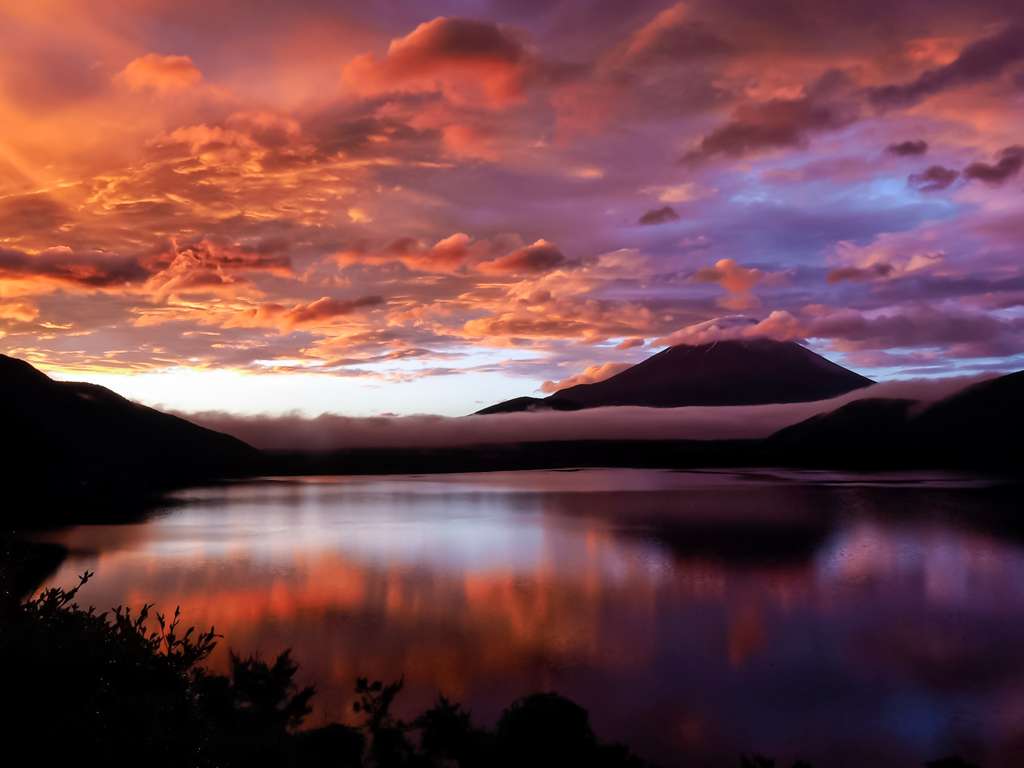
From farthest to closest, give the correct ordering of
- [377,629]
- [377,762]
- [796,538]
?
[796,538] → [377,629] → [377,762]

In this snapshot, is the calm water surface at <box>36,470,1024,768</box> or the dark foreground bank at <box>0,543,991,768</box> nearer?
the dark foreground bank at <box>0,543,991,768</box>

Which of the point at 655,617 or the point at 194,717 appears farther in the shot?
the point at 655,617

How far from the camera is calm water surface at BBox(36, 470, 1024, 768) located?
24922mm

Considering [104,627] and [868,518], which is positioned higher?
[104,627]

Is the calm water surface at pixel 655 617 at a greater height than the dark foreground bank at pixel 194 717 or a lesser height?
lesser

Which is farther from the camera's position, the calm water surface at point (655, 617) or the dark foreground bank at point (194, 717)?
the calm water surface at point (655, 617)

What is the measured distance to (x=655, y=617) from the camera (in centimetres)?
4072

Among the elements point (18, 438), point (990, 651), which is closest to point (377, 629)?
point (990, 651)

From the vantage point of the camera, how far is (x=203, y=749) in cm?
1273

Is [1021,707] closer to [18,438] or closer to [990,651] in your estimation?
[990,651]

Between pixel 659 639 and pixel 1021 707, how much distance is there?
1601 centimetres

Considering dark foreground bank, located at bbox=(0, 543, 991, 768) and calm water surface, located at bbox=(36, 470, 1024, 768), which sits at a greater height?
dark foreground bank, located at bbox=(0, 543, 991, 768)

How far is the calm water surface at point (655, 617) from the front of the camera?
981 inches

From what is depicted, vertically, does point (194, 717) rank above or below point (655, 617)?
above
